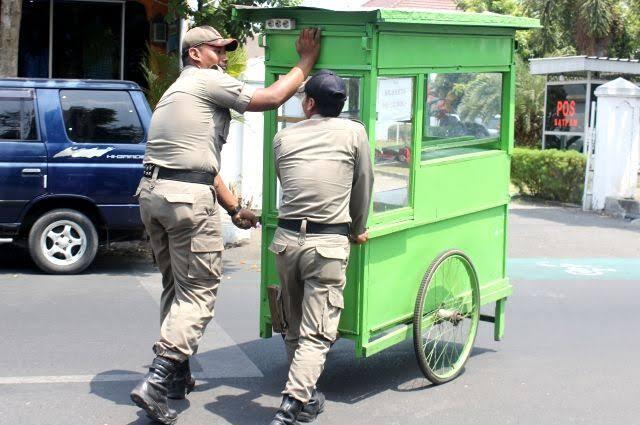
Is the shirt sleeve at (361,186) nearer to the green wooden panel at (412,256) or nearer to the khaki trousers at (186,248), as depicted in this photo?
the green wooden panel at (412,256)

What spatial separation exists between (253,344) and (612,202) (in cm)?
935

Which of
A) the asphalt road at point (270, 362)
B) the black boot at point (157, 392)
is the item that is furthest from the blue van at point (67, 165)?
the black boot at point (157, 392)

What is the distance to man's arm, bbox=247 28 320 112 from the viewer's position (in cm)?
520

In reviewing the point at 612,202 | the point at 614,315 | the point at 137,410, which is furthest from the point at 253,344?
the point at 612,202

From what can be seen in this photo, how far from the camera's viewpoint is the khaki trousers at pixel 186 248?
515 cm

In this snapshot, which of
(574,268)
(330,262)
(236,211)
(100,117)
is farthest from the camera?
(574,268)

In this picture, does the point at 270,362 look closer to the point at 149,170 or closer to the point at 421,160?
the point at 421,160

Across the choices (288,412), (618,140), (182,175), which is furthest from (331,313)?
(618,140)

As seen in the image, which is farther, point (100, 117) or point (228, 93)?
point (100, 117)

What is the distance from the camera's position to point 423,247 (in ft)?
19.7

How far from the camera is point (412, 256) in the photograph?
5.90 metres

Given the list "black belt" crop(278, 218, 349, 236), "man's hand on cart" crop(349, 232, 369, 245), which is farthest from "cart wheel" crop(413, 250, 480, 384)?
"black belt" crop(278, 218, 349, 236)

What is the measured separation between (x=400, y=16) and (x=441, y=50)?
26.1 inches

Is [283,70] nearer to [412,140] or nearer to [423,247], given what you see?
[412,140]
